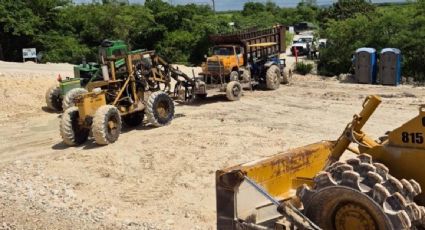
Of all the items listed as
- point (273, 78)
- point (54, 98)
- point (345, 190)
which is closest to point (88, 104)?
point (54, 98)

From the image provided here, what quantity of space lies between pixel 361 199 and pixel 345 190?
0.17 meters

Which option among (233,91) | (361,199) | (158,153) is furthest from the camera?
(233,91)

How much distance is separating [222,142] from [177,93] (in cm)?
596

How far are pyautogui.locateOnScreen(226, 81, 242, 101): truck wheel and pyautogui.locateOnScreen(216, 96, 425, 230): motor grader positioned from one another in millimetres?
12120

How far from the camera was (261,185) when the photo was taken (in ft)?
20.5

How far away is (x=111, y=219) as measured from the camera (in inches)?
336

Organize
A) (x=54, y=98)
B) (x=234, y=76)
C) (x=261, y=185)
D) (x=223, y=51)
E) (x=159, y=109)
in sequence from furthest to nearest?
(x=223, y=51) < (x=234, y=76) < (x=54, y=98) < (x=159, y=109) < (x=261, y=185)

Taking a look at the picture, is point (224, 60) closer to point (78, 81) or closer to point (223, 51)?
point (223, 51)

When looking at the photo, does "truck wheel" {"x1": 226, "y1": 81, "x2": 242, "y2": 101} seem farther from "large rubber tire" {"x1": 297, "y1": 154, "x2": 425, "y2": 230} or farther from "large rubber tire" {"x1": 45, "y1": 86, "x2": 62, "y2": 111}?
"large rubber tire" {"x1": 297, "y1": 154, "x2": 425, "y2": 230}

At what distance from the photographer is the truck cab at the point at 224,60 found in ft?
64.7

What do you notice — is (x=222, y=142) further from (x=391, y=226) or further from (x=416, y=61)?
(x=416, y=61)

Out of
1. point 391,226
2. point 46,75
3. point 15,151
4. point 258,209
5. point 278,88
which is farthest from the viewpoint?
point 46,75

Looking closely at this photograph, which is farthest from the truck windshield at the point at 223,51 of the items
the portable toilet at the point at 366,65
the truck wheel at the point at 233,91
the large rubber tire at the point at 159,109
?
the large rubber tire at the point at 159,109

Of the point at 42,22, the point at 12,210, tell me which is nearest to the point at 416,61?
the point at 12,210
